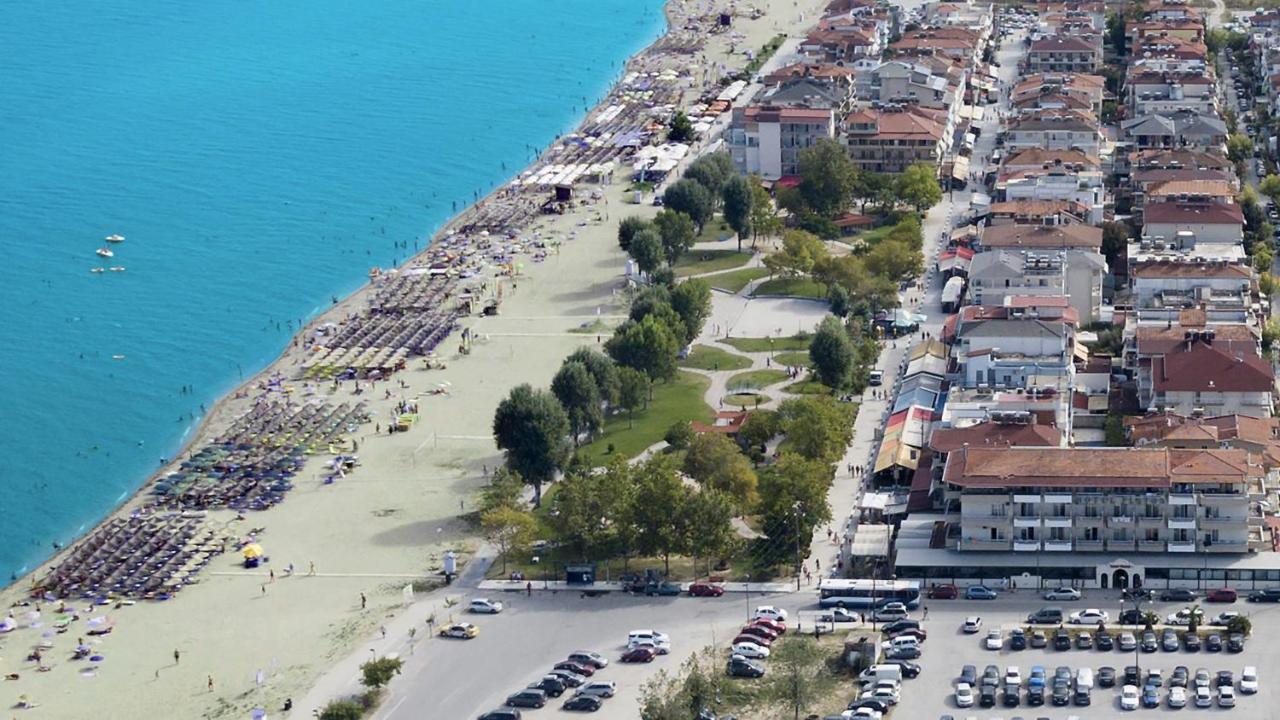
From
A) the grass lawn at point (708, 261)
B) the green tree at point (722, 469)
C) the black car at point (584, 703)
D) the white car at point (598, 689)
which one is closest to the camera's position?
the black car at point (584, 703)

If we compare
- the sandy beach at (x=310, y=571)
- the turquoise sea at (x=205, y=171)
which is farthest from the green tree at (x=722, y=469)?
the turquoise sea at (x=205, y=171)

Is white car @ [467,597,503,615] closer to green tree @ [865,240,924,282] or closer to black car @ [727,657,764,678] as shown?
black car @ [727,657,764,678]

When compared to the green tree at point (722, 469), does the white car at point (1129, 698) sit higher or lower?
lower

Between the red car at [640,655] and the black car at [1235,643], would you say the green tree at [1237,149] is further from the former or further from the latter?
the red car at [640,655]

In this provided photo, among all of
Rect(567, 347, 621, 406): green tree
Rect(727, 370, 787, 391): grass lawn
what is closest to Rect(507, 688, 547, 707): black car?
Rect(567, 347, 621, 406): green tree

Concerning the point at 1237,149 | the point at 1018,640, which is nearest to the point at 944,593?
the point at 1018,640

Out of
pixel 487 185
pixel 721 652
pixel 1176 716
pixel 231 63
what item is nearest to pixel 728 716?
pixel 721 652

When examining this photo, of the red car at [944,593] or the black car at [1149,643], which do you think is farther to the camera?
the red car at [944,593]
